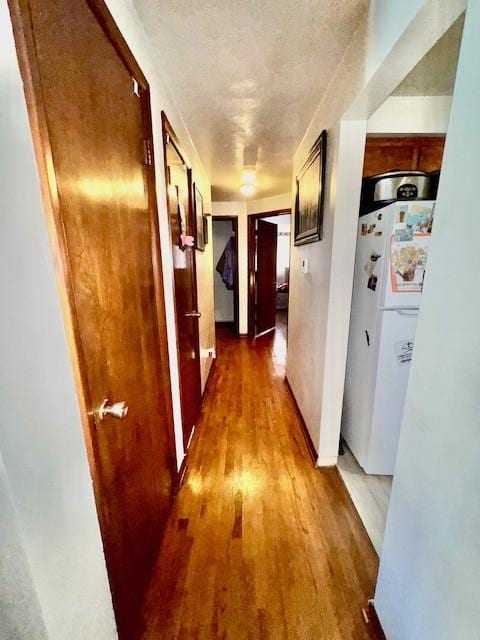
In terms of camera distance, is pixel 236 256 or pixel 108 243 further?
pixel 236 256

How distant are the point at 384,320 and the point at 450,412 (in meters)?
0.92

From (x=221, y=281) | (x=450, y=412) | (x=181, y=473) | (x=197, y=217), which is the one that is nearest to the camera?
(x=450, y=412)

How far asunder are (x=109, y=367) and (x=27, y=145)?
1.90 ft

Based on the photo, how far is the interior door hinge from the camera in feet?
3.73

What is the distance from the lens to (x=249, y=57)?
123cm

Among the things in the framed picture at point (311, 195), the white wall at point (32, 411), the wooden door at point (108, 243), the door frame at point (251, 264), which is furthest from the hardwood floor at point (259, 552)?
the door frame at point (251, 264)

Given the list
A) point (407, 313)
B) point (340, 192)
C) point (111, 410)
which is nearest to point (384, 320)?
point (407, 313)

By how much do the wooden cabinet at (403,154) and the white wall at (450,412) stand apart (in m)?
1.27

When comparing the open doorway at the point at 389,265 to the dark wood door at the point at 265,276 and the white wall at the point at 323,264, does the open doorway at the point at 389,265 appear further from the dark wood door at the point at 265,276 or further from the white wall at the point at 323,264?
the dark wood door at the point at 265,276

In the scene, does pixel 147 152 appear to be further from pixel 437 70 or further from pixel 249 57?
pixel 437 70

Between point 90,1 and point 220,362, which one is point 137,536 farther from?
point 220,362

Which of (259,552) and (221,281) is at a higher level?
(221,281)

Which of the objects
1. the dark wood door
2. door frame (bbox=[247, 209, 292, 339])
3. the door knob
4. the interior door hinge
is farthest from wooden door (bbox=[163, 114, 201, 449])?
the dark wood door

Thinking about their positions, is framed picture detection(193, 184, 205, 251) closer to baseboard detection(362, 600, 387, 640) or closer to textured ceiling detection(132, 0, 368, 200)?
textured ceiling detection(132, 0, 368, 200)
